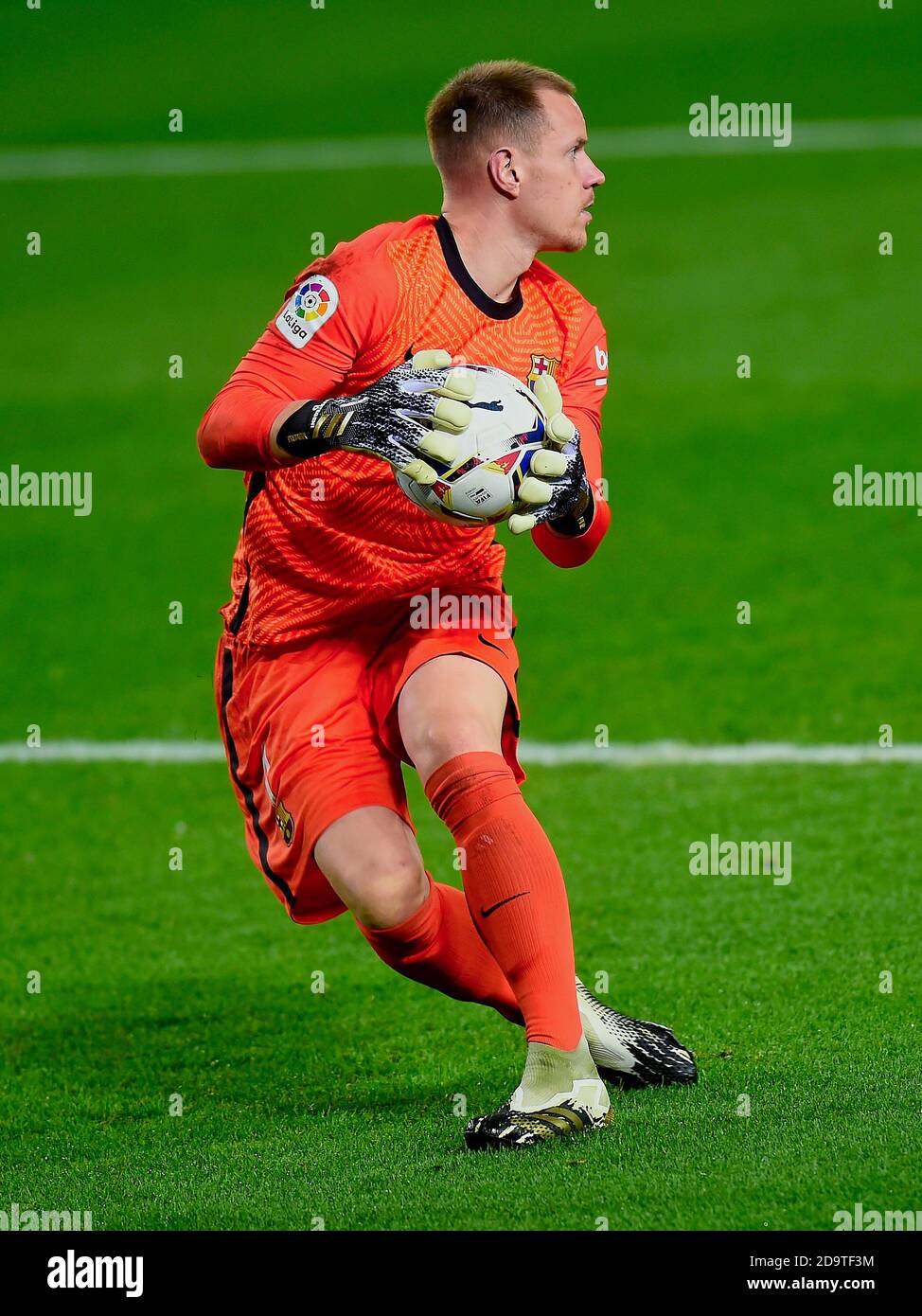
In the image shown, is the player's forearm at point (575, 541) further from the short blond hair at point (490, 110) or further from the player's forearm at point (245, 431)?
the short blond hair at point (490, 110)

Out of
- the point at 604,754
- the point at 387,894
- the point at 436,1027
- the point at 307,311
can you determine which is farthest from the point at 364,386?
the point at 604,754

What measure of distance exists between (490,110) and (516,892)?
1.99m

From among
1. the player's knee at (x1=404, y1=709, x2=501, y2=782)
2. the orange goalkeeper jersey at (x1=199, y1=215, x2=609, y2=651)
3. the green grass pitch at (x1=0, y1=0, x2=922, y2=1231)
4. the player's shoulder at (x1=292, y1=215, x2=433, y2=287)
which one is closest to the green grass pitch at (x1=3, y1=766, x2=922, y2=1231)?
the green grass pitch at (x1=0, y1=0, x2=922, y2=1231)

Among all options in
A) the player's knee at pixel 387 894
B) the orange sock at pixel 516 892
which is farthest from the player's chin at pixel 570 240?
the player's knee at pixel 387 894

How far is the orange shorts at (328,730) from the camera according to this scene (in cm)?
482

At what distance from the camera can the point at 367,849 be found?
467cm

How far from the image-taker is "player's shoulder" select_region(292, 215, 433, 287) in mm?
4746

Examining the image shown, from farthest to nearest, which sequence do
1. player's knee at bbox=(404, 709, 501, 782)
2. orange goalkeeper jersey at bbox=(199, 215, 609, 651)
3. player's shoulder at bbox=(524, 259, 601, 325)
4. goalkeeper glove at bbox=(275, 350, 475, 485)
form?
1. player's shoulder at bbox=(524, 259, 601, 325)
2. orange goalkeeper jersey at bbox=(199, 215, 609, 651)
3. player's knee at bbox=(404, 709, 501, 782)
4. goalkeeper glove at bbox=(275, 350, 475, 485)

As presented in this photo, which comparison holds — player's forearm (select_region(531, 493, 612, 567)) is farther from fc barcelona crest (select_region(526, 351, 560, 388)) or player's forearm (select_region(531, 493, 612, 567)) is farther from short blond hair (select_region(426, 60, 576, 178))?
short blond hair (select_region(426, 60, 576, 178))

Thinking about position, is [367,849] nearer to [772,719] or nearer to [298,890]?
[298,890]

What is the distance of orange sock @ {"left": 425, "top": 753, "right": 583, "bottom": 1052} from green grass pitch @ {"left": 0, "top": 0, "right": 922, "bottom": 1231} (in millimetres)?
352

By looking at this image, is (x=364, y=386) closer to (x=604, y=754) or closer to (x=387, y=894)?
(x=387, y=894)

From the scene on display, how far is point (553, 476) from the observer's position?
14.6 ft

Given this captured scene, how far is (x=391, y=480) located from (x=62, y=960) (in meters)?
2.52
